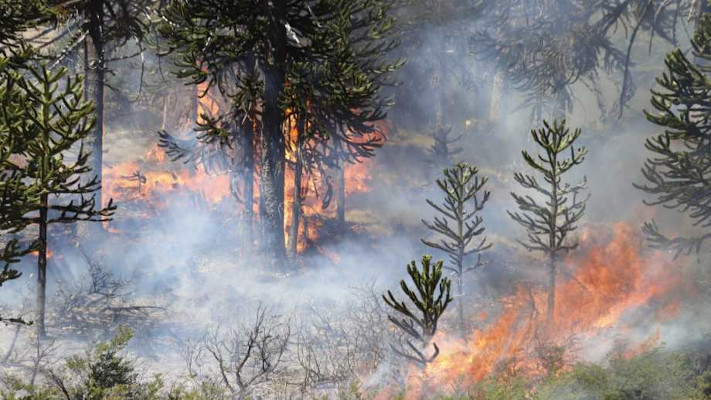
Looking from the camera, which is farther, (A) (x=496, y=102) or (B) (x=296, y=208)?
(A) (x=496, y=102)

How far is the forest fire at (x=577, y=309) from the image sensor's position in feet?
38.3

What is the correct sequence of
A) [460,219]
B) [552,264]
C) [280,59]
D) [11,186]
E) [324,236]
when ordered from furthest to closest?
[324,236], [280,59], [460,219], [552,264], [11,186]

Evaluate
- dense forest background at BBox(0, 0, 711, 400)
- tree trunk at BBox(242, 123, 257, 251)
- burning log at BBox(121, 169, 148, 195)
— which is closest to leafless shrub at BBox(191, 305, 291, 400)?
dense forest background at BBox(0, 0, 711, 400)

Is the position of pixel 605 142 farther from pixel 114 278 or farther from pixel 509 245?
pixel 114 278

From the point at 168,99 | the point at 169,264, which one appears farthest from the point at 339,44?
the point at 168,99

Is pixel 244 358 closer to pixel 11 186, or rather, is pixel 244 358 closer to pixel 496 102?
pixel 11 186

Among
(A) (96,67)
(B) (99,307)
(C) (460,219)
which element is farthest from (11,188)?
(A) (96,67)

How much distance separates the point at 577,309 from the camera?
14.4m

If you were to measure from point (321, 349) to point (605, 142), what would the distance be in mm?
19605

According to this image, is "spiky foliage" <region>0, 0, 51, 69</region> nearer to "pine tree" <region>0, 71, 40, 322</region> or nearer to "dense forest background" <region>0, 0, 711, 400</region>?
"dense forest background" <region>0, 0, 711, 400</region>

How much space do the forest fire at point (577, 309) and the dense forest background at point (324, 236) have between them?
0.07 meters

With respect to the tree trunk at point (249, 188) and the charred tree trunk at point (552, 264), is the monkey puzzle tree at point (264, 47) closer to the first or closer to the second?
the tree trunk at point (249, 188)

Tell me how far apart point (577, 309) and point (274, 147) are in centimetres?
851

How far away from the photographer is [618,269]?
Answer: 16.8 m
